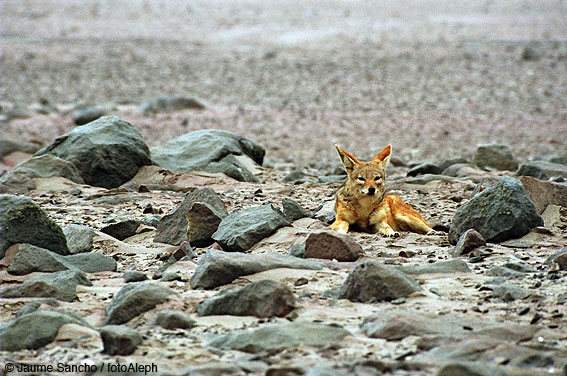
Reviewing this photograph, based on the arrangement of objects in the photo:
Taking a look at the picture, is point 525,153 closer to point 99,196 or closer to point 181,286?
point 99,196

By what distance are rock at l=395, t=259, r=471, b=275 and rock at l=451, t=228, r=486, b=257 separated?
0.45 metres

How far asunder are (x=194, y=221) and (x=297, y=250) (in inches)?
44.1

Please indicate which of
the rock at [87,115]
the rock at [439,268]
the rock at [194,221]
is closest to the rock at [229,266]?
the rock at [439,268]

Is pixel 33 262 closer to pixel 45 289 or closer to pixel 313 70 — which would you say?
pixel 45 289

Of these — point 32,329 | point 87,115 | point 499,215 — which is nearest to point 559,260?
point 499,215

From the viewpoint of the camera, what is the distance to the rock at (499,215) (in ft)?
22.9

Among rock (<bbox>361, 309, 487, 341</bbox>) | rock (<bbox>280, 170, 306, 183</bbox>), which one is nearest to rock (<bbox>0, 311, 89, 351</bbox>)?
rock (<bbox>361, 309, 487, 341</bbox>)

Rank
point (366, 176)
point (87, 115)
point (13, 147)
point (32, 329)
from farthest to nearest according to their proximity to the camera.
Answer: point (87, 115) → point (13, 147) → point (366, 176) → point (32, 329)

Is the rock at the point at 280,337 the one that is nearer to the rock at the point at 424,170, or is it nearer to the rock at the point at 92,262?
the rock at the point at 92,262

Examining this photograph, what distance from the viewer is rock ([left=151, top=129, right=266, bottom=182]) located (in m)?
10.6

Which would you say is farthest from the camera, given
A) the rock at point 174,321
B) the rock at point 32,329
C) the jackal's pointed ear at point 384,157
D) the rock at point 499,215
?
the jackal's pointed ear at point 384,157

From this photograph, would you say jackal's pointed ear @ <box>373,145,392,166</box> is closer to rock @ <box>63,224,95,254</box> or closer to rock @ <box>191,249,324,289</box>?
rock @ <box>191,249,324,289</box>

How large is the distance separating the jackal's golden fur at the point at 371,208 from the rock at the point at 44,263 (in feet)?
6.99

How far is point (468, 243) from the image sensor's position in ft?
21.5
